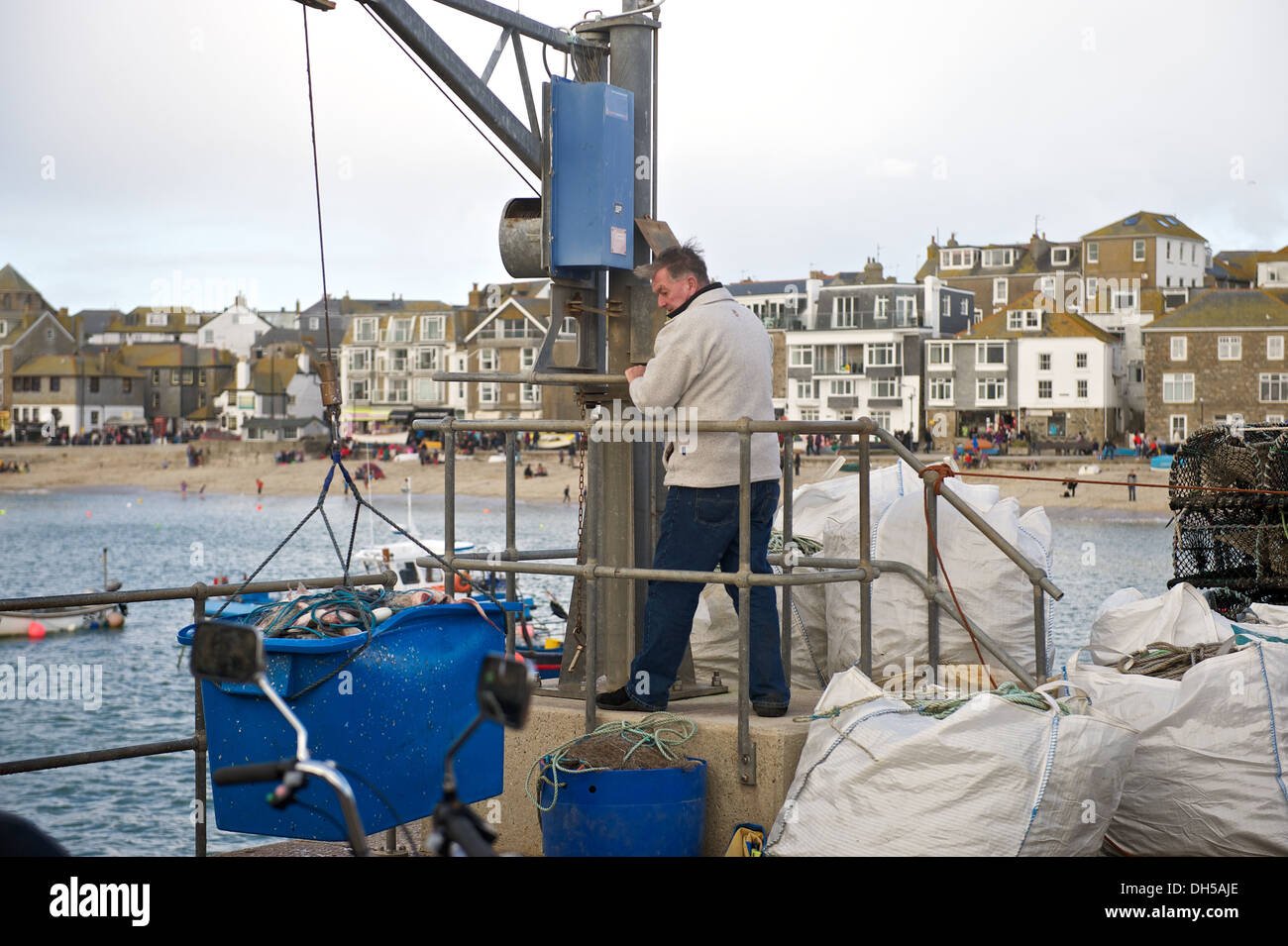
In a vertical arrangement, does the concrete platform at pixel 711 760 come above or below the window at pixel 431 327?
below

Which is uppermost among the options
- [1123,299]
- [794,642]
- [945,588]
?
[1123,299]

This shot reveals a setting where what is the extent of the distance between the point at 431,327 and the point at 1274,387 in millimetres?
57941

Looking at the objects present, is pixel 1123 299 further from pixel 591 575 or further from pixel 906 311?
pixel 591 575

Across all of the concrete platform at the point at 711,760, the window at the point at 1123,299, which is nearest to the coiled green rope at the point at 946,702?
the concrete platform at the point at 711,760

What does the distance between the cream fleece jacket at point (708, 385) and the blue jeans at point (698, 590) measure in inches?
3.7

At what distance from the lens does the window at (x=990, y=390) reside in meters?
81.5

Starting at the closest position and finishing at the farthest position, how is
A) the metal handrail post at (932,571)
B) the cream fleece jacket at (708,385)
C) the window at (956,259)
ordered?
the cream fleece jacket at (708,385), the metal handrail post at (932,571), the window at (956,259)

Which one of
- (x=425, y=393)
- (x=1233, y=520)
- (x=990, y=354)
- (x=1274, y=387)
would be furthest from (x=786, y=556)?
(x=425, y=393)

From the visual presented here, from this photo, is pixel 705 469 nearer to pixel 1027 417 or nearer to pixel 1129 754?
pixel 1129 754

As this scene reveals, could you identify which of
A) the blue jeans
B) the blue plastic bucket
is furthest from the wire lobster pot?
the blue plastic bucket

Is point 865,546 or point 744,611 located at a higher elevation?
point 865,546

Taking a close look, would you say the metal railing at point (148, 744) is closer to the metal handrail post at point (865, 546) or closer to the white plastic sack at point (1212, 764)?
the metal handrail post at point (865, 546)

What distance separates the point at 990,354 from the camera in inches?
3221
